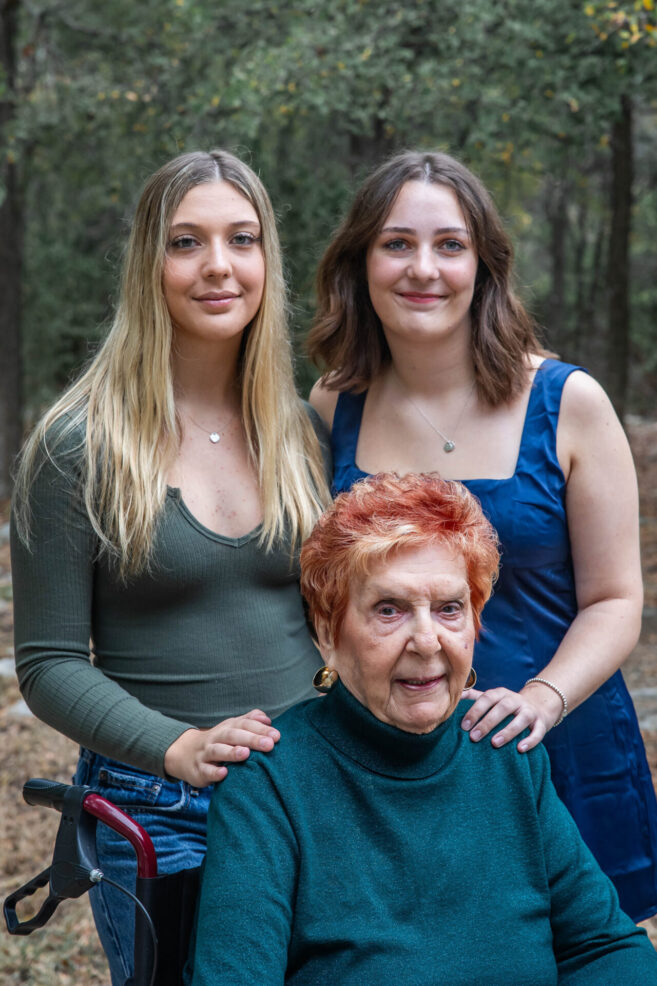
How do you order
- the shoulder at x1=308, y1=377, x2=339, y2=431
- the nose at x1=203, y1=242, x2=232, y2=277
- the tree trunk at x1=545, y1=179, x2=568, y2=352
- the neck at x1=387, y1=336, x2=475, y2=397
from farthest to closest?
1. the tree trunk at x1=545, y1=179, x2=568, y2=352
2. the shoulder at x1=308, y1=377, x2=339, y2=431
3. the neck at x1=387, y1=336, x2=475, y2=397
4. the nose at x1=203, y1=242, x2=232, y2=277

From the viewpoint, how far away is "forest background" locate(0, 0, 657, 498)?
5.81 m

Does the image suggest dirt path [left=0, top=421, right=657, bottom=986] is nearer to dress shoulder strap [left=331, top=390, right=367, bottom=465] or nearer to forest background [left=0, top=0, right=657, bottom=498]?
forest background [left=0, top=0, right=657, bottom=498]

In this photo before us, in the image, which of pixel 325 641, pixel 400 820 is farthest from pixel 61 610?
pixel 400 820

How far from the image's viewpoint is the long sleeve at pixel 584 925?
1.64 meters

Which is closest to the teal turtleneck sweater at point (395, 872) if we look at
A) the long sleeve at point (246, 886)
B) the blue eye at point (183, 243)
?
the long sleeve at point (246, 886)

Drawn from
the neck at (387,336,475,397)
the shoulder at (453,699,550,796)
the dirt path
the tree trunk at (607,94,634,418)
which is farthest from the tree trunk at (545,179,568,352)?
the shoulder at (453,699,550,796)

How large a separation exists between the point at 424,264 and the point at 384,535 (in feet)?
2.44

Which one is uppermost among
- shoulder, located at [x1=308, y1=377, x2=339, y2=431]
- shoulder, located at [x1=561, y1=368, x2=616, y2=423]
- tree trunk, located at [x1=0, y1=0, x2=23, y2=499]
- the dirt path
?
shoulder, located at [x1=561, y1=368, x2=616, y2=423]

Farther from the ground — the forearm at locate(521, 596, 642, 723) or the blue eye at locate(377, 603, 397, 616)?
the blue eye at locate(377, 603, 397, 616)

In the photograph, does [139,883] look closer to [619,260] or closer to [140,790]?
[140,790]

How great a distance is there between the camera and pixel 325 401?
2547 mm

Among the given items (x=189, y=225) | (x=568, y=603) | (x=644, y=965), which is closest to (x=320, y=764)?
(x=644, y=965)

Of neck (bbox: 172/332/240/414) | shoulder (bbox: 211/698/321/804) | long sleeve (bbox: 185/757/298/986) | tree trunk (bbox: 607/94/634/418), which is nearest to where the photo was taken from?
long sleeve (bbox: 185/757/298/986)

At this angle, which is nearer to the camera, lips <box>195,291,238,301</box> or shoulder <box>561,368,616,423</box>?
lips <box>195,291,238,301</box>
